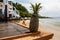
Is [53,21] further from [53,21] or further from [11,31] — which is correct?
[11,31]

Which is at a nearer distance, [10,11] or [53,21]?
[10,11]

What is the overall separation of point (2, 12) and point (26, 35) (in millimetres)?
4470

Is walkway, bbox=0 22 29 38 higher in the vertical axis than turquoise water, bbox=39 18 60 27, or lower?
higher

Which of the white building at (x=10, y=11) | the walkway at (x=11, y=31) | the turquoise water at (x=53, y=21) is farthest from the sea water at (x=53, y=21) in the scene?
the walkway at (x=11, y=31)

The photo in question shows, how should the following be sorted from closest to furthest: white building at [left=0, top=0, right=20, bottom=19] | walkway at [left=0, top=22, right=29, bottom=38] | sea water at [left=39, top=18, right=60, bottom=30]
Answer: walkway at [left=0, top=22, right=29, bottom=38] < white building at [left=0, top=0, right=20, bottom=19] < sea water at [left=39, top=18, right=60, bottom=30]

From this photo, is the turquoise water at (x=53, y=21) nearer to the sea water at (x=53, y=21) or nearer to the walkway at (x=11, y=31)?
the sea water at (x=53, y=21)

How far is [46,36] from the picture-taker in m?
4.25

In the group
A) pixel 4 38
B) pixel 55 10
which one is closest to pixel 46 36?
pixel 4 38

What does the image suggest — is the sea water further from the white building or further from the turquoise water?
the white building

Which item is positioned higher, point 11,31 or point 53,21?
point 11,31

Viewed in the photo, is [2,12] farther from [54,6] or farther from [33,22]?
[54,6]

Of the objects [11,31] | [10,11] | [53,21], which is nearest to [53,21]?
[53,21]

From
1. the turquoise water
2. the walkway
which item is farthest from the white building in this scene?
the turquoise water

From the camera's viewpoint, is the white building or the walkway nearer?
the walkway
